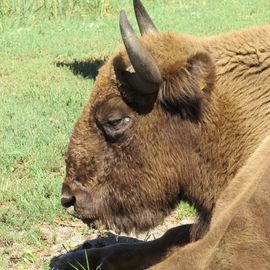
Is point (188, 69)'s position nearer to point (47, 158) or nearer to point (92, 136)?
point (92, 136)

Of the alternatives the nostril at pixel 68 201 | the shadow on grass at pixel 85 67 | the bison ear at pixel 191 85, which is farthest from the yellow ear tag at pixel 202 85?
the shadow on grass at pixel 85 67

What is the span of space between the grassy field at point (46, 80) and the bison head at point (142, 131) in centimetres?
101

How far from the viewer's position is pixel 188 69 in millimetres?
4242

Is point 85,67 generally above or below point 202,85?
below

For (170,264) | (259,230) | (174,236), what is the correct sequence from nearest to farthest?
(259,230) < (170,264) < (174,236)

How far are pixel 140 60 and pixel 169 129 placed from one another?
1.44ft

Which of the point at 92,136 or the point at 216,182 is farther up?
the point at 92,136

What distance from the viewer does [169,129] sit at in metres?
4.37

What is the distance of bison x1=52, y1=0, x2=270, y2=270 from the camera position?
13.9 ft

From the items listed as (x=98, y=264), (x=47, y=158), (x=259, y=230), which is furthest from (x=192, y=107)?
(x=47, y=158)

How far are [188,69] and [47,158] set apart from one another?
3.18m

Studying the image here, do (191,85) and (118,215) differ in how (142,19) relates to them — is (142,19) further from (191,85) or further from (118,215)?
(118,215)

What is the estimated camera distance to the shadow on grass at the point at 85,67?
11963mm

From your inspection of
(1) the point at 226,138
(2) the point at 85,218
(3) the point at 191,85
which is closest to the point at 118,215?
(2) the point at 85,218
